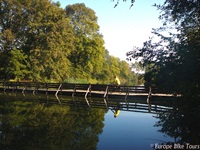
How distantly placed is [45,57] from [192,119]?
38.8m

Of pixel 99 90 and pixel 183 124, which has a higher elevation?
pixel 183 124

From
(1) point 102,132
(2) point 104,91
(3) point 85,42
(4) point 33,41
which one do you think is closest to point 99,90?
(2) point 104,91

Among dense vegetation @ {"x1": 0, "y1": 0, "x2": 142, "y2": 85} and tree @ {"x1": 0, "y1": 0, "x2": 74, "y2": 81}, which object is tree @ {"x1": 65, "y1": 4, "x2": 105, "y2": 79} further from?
tree @ {"x1": 0, "y1": 0, "x2": 74, "y2": 81}

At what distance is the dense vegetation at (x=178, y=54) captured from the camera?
230 inches

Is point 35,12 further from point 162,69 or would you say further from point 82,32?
point 162,69

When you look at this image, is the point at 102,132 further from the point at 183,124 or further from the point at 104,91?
the point at 104,91

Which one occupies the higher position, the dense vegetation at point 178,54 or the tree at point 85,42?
the tree at point 85,42

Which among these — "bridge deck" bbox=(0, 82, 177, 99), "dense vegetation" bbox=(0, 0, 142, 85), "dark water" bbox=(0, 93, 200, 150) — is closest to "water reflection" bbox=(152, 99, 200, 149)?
"dark water" bbox=(0, 93, 200, 150)

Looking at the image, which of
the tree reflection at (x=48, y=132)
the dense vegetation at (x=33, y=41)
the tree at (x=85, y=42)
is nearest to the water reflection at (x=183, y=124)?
the tree reflection at (x=48, y=132)

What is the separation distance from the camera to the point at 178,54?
241 inches

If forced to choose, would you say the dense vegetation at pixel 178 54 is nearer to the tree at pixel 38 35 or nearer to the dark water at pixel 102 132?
the dark water at pixel 102 132

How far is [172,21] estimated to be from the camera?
22.3 feet

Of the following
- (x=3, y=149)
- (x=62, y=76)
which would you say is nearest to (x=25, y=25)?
(x=62, y=76)

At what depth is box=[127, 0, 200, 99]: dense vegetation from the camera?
19.2ft
